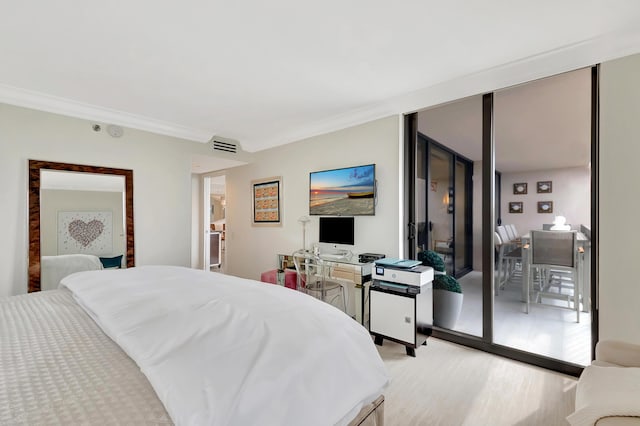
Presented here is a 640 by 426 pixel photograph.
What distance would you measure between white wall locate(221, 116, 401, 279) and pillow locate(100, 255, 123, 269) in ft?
6.12

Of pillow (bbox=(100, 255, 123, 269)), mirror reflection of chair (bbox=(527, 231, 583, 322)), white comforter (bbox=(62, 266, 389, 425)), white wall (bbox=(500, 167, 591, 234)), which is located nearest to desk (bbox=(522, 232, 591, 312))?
mirror reflection of chair (bbox=(527, 231, 583, 322))

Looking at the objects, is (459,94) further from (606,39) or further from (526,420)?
(526,420)

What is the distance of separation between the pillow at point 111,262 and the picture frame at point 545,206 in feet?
14.7

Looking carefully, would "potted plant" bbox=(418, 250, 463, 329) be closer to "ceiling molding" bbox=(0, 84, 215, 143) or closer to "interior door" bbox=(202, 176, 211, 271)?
"ceiling molding" bbox=(0, 84, 215, 143)

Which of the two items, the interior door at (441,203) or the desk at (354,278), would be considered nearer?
the desk at (354,278)

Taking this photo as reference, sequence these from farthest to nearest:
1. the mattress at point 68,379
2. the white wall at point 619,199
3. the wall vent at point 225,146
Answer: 1. the wall vent at point 225,146
2. the white wall at point 619,199
3. the mattress at point 68,379

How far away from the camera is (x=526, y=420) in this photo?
1766mm

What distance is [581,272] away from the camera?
9.12 ft

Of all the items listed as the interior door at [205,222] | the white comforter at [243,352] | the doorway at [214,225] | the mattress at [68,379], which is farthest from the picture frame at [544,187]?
the interior door at [205,222]

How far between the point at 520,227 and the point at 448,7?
2208 millimetres

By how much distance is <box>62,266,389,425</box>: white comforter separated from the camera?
0.82 metres

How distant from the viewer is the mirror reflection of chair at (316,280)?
3.27 m

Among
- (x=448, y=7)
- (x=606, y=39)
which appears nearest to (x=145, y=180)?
(x=448, y=7)

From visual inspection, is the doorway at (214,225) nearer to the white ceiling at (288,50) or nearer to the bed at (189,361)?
the white ceiling at (288,50)
